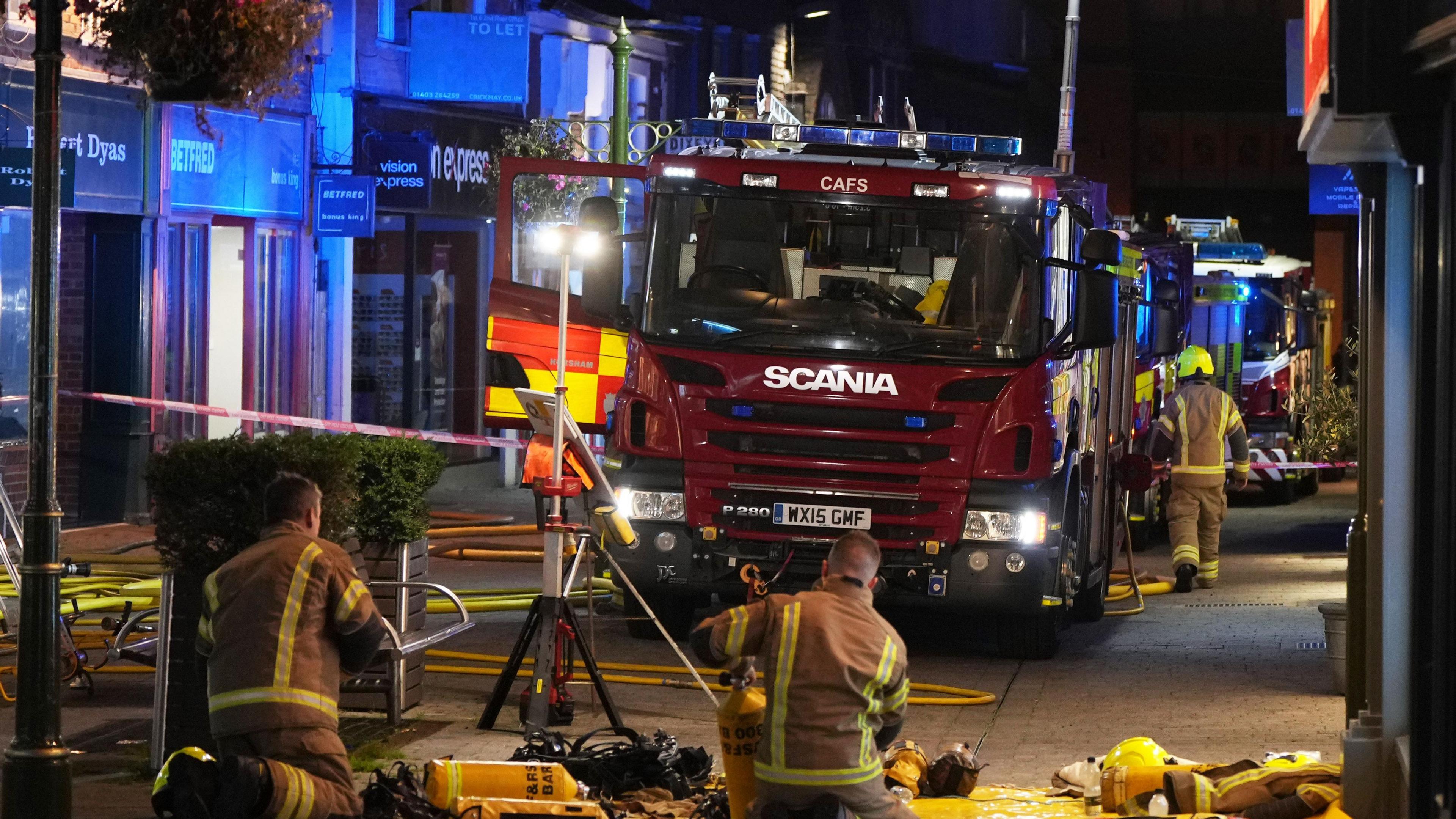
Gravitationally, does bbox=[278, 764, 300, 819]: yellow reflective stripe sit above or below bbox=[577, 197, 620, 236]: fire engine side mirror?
below

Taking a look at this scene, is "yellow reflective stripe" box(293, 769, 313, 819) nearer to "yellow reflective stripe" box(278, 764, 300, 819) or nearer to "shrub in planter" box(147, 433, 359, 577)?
"yellow reflective stripe" box(278, 764, 300, 819)

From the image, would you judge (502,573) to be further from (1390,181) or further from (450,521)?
(1390,181)

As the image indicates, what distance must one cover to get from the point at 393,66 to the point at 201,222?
423cm

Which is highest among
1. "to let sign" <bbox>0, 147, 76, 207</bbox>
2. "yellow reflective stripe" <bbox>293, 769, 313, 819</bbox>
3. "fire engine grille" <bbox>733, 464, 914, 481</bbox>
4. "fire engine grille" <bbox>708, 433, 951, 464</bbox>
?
"to let sign" <bbox>0, 147, 76, 207</bbox>

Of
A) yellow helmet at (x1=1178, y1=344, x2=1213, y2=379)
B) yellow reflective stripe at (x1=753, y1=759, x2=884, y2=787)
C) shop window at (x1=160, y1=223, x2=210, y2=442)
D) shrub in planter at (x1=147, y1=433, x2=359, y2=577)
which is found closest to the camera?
yellow reflective stripe at (x1=753, y1=759, x2=884, y2=787)

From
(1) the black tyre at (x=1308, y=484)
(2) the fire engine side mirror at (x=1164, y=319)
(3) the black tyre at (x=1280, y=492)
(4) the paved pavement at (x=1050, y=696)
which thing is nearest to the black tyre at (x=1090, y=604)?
(4) the paved pavement at (x=1050, y=696)

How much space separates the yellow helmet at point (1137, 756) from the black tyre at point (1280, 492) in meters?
16.4

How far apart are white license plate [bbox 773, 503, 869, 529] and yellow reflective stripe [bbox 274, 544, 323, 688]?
18.0 ft

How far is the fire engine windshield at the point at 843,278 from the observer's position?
39.5ft

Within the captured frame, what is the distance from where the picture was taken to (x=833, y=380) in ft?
39.1

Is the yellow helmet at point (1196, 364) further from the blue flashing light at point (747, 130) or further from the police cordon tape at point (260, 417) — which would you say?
the blue flashing light at point (747, 130)

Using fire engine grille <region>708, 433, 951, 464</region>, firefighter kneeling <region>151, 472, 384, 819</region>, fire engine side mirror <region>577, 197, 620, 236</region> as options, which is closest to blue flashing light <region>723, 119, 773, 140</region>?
fire engine side mirror <region>577, 197, 620, 236</region>

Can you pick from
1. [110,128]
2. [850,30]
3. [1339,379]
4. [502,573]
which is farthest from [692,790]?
[850,30]

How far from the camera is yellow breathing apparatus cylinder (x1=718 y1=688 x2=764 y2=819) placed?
23.9 ft
